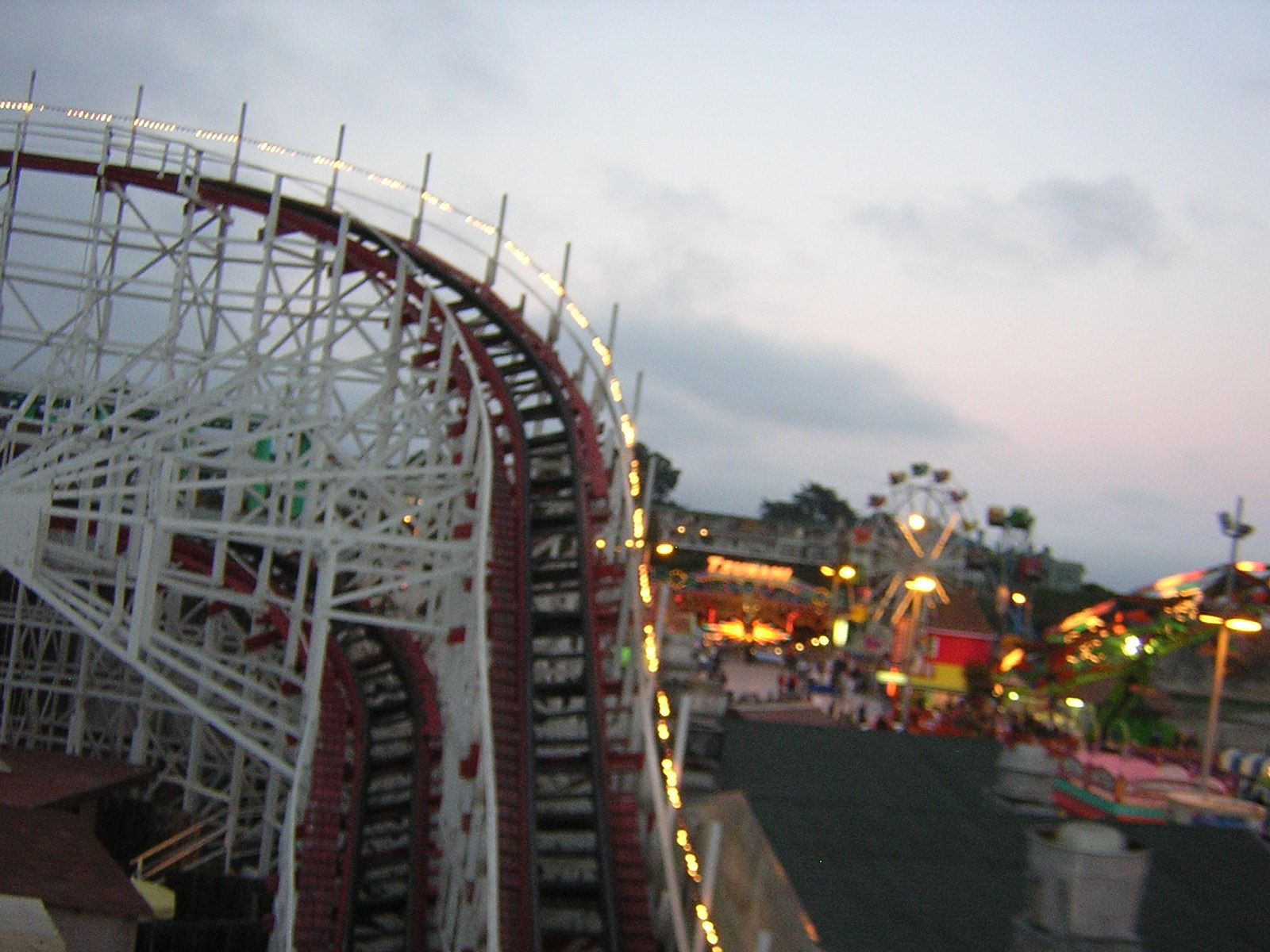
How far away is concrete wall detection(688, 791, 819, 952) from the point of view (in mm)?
9328

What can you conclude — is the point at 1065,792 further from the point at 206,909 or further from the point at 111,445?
the point at 111,445

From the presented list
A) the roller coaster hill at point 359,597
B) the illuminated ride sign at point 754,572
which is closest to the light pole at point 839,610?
the illuminated ride sign at point 754,572

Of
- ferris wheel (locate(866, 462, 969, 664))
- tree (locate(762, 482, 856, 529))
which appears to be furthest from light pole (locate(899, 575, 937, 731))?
tree (locate(762, 482, 856, 529))

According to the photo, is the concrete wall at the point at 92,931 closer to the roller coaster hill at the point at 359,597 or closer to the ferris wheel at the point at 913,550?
the roller coaster hill at the point at 359,597

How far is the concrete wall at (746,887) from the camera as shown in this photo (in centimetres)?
933

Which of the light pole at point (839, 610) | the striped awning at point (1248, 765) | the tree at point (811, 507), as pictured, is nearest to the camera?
the striped awning at point (1248, 765)

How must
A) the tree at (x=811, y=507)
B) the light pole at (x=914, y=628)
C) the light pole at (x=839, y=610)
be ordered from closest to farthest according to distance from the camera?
the light pole at (x=914, y=628) → the light pole at (x=839, y=610) → the tree at (x=811, y=507)

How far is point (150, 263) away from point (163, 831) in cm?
696

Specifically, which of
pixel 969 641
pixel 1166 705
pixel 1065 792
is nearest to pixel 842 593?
pixel 969 641

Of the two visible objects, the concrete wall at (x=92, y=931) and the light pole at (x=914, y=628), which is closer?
the concrete wall at (x=92, y=931)

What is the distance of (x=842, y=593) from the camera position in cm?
4734

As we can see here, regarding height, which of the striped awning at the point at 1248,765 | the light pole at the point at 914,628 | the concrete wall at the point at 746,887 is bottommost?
the concrete wall at the point at 746,887

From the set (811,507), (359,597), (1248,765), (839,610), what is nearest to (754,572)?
(839,610)

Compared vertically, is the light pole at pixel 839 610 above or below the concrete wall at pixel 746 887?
above
